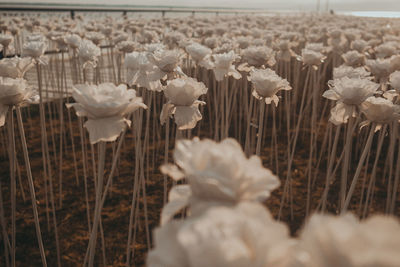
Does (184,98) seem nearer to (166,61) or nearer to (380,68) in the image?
(166,61)

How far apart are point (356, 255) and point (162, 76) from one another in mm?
1200

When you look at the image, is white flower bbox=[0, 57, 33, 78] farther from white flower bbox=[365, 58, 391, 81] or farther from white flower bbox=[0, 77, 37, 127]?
white flower bbox=[365, 58, 391, 81]

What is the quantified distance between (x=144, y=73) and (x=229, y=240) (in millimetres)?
1232

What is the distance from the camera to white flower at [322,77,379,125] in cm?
119

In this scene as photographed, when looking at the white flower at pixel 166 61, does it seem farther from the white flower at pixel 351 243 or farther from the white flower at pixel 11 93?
the white flower at pixel 351 243

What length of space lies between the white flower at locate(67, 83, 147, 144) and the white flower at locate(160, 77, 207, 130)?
0.91 feet

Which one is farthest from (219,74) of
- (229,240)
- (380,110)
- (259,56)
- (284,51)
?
(229,240)

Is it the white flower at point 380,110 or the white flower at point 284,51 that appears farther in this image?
the white flower at point 284,51

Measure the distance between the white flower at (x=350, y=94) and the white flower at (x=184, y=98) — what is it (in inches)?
18.0

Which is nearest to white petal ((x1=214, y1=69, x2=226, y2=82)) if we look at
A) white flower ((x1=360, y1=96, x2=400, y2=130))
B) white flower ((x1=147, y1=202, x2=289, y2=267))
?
white flower ((x1=360, y1=96, x2=400, y2=130))

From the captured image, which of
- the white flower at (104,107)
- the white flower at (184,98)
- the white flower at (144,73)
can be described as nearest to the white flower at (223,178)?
the white flower at (104,107)

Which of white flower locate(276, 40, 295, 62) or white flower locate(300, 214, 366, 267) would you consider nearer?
white flower locate(300, 214, 366, 267)

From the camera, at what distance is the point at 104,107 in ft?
2.73

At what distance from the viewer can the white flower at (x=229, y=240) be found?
1.18 ft
